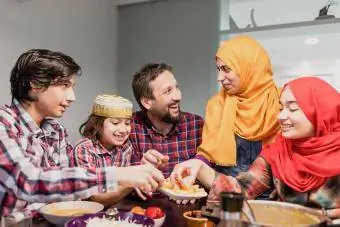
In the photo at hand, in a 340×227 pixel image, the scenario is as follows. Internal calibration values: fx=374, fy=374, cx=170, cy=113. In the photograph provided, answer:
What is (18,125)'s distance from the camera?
122 centimetres

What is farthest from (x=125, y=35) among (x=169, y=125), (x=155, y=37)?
(x=169, y=125)

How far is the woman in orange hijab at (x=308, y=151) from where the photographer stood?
121cm

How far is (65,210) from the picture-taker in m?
1.15

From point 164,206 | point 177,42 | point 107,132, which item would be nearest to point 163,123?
point 107,132

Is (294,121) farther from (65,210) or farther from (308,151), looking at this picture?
(65,210)

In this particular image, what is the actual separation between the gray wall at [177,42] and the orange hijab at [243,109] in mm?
1137

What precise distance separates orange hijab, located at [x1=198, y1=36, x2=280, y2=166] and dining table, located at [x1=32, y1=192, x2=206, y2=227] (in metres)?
0.30

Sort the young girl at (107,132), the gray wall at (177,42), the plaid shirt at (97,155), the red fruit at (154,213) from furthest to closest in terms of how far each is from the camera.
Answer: the gray wall at (177,42), the young girl at (107,132), the plaid shirt at (97,155), the red fruit at (154,213)

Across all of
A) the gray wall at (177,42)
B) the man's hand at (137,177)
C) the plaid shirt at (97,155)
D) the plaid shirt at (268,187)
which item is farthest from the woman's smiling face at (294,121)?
the gray wall at (177,42)

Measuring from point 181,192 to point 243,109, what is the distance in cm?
59

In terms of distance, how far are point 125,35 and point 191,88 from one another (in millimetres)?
787

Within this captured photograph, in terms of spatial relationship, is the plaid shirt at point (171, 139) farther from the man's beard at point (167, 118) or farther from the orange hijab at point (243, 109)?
the orange hijab at point (243, 109)

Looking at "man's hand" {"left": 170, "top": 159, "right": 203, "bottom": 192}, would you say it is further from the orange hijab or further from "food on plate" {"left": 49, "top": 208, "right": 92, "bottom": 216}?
"food on plate" {"left": 49, "top": 208, "right": 92, "bottom": 216}

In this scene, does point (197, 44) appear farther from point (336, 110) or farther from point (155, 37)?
point (336, 110)
